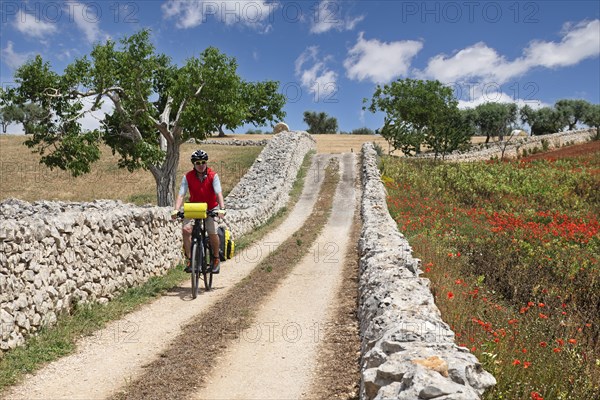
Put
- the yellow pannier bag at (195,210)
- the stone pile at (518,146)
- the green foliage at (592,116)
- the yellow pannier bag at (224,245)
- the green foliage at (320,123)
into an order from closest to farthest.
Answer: the yellow pannier bag at (195,210)
the yellow pannier bag at (224,245)
the stone pile at (518,146)
the green foliage at (592,116)
the green foliage at (320,123)

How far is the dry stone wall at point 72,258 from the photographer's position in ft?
20.8

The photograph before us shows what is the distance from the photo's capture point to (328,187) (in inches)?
1294

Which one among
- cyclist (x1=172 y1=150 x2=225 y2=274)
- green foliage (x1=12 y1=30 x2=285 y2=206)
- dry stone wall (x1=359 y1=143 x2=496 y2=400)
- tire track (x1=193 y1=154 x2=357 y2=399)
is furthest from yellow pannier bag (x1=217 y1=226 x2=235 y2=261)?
green foliage (x1=12 y1=30 x2=285 y2=206)

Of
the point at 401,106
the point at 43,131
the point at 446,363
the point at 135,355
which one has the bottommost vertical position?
the point at 135,355

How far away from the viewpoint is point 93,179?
3800 centimetres

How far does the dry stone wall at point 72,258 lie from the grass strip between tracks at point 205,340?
2112 mm

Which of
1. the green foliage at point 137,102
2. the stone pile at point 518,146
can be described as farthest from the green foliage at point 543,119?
the green foliage at point 137,102

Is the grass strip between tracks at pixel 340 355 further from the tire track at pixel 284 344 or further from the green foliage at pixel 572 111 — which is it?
the green foliage at pixel 572 111

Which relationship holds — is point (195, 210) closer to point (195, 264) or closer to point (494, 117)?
point (195, 264)

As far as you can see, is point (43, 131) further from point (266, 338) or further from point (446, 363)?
point (446, 363)

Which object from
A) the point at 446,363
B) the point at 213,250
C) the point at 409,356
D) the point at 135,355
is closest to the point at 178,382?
the point at 135,355

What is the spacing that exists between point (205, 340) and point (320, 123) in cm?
11243

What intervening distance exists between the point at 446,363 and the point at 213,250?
23.0ft

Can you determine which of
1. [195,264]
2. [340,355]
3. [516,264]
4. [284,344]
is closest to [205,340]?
[284,344]
